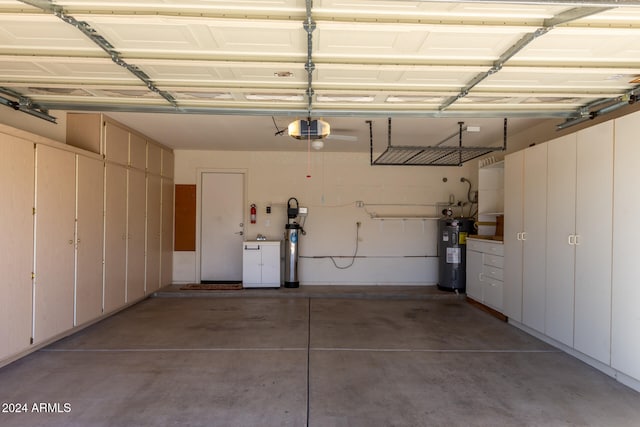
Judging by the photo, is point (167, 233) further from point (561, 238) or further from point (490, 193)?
point (561, 238)

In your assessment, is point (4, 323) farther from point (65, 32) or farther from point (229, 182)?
point (229, 182)

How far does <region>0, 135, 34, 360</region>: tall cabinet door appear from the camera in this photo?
118 inches

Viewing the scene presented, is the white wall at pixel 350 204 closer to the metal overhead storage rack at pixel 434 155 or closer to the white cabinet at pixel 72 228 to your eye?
the metal overhead storage rack at pixel 434 155

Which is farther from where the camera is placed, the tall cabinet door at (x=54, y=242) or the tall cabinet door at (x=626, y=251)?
the tall cabinet door at (x=54, y=242)

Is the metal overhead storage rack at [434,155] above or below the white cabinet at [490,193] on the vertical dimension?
above

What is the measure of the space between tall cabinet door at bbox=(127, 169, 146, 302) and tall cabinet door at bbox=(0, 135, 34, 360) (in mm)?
1769

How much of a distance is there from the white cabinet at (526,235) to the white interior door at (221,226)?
459cm

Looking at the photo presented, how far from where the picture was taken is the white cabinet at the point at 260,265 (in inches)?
246

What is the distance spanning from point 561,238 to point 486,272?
1603 mm

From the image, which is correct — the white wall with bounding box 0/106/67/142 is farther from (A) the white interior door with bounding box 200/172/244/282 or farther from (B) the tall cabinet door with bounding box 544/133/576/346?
(B) the tall cabinet door with bounding box 544/133/576/346

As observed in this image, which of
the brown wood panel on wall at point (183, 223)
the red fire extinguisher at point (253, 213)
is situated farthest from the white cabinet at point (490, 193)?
the brown wood panel on wall at point (183, 223)

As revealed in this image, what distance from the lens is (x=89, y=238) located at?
416 centimetres

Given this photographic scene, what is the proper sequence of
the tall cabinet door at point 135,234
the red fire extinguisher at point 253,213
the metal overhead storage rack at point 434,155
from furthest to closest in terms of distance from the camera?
1. the red fire extinguisher at point 253,213
2. the tall cabinet door at point 135,234
3. the metal overhead storage rack at point 434,155

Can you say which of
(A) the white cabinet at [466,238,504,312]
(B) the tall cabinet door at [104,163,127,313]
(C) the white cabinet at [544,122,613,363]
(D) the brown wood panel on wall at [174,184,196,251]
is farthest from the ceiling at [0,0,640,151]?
(D) the brown wood panel on wall at [174,184,196,251]
